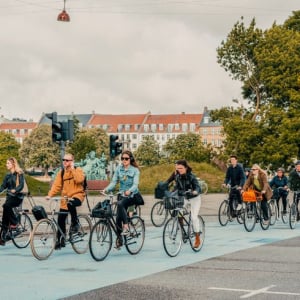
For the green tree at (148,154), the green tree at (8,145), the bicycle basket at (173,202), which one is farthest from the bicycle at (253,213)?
the green tree at (148,154)

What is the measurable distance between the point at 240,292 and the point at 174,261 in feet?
10.3

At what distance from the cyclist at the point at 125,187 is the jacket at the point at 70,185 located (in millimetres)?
431

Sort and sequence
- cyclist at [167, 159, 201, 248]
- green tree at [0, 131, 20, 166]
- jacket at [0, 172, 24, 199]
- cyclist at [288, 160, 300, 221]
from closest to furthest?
cyclist at [167, 159, 201, 248] < jacket at [0, 172, 24, 199] < cyclist at [288, 160, 300, 221] < green tree at [0, 131, 20, 166]

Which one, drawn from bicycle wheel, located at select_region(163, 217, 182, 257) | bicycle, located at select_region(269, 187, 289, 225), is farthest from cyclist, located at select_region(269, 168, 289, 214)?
bicycle wheel, located at select_region(163, 217, 182, 257)

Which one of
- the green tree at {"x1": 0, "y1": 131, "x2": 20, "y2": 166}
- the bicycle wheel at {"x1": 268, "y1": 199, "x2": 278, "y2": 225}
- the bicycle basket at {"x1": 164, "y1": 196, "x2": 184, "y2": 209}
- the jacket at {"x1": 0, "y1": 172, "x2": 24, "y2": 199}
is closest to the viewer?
the bicycle basket at {"x1": 164, "y1": 196, "x2": 184, "y2": 209}

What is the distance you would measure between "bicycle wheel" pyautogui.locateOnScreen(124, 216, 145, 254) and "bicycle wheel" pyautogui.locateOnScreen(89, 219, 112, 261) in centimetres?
62

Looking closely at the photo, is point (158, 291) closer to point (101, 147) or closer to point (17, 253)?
point (17, 253)

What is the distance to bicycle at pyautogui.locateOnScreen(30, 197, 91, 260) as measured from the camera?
11.7 m

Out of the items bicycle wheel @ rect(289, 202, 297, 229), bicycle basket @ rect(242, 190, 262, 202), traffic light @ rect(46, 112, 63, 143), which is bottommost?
bicycle wheel @ rect(289, 202, 297, 229)

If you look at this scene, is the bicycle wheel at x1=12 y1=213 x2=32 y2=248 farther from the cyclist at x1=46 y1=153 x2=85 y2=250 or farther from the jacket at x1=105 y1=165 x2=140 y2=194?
the jacket at x1=105 y1=165 x2=140 y2=194

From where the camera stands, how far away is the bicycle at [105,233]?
452 inches

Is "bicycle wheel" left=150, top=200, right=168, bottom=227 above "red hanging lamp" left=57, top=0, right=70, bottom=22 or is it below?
below

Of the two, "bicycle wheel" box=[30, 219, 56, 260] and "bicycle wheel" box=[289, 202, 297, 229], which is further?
"bicycle wheel" box=[289, 202, 297, 229]

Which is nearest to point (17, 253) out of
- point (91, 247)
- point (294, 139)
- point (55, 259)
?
point (55, 259)
